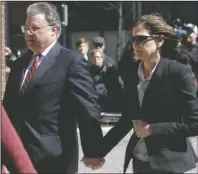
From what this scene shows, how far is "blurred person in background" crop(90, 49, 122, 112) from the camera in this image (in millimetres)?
8586

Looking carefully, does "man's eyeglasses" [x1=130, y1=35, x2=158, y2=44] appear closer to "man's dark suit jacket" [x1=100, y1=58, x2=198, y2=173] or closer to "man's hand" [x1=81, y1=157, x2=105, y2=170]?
"man's dark suit jacket" [x1=100, y1=58, x2=198, y2=173]

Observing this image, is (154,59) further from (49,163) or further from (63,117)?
(49,163)

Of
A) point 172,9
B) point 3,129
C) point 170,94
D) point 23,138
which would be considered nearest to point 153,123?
point 170,94

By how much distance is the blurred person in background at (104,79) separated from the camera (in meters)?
8.59

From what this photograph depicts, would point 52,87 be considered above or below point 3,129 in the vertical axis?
below

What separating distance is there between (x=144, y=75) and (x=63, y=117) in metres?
0.64

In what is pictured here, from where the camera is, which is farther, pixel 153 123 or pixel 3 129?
pixel 153 123

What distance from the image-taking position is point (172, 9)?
13883 millimetres

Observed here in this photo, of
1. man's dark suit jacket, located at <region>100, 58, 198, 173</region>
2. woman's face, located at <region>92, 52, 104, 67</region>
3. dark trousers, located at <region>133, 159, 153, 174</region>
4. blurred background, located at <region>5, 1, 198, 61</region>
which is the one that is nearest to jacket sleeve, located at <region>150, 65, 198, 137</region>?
man's dark suit jacket, located at <region>100, 58, 198, 173</region>

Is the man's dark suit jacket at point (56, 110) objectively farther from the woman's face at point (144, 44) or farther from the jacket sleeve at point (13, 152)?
the jacket sleeve at point (13, 152)

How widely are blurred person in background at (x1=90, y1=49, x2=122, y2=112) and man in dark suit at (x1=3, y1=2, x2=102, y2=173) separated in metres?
4.24

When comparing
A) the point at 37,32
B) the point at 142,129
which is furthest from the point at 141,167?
the point at 37,32

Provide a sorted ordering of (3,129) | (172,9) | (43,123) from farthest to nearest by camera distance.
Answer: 1. (172,9)
2. (43,123)
3. (3,129)

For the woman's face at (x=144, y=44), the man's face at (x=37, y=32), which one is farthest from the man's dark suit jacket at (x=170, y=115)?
the man's face at (x=37, y=32)
